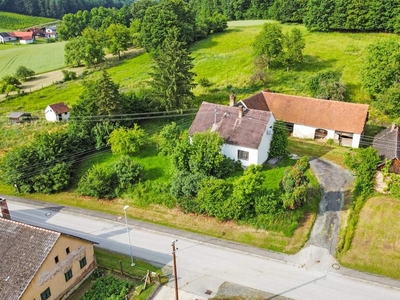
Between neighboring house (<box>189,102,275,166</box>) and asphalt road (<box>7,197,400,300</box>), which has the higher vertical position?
neighboring house (<box>189,102,275,166</box>)

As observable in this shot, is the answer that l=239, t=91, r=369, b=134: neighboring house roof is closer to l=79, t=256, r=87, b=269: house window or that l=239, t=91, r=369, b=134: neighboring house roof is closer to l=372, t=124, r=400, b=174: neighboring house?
l=372, t=124, r=400, b=174: neighboring house

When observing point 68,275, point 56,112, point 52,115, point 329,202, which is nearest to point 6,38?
point 52,115

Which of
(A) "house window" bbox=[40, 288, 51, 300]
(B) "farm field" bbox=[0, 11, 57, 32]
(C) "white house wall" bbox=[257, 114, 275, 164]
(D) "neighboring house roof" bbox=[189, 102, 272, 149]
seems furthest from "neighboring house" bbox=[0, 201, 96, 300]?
(B) "farm field" bbox=[0, 11, 57, 32]

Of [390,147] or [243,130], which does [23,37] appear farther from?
[390,147]

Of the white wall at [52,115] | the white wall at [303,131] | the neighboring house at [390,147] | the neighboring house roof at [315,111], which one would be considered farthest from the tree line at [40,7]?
the neighboring house at [390,147]

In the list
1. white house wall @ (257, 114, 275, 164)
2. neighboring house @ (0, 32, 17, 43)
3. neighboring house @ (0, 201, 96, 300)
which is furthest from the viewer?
neighboring house @ (0, 32, 17, 43)

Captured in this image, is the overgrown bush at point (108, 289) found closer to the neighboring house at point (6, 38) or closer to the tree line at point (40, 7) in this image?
the neighboring house at point (6, 38)

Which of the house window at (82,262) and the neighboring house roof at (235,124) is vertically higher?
the neighboring house roof at (235,124)
